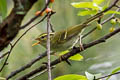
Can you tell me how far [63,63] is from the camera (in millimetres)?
2848

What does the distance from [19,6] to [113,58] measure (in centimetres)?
256

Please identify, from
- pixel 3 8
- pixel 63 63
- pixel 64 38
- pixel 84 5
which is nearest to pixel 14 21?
pixel 3 8

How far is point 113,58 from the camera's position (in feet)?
9.91

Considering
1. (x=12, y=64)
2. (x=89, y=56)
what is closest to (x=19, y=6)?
(x=12, y=64)

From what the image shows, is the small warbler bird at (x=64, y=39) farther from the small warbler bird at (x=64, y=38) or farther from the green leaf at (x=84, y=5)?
the green leaf at (x=84, y=5)

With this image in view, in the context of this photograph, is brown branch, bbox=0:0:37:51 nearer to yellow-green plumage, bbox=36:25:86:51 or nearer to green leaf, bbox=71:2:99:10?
→ green leaf, bbox=71:2:99:10

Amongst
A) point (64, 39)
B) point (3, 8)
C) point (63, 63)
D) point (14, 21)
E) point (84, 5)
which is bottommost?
point (14, 21)

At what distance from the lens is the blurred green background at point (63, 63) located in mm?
2756

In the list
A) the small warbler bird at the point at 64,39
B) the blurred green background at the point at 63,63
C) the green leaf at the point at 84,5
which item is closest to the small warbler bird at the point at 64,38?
the small warbler bird at the point at 64,39

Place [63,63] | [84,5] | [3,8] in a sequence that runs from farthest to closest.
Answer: [63,63] → [84,5] → [3,8]

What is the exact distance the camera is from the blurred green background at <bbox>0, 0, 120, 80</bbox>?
276 cm

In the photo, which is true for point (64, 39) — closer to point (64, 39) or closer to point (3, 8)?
point (64, 39)

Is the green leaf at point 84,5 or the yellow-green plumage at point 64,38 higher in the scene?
the yellow-green plumage at point 64,38

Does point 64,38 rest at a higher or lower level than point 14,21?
higher
